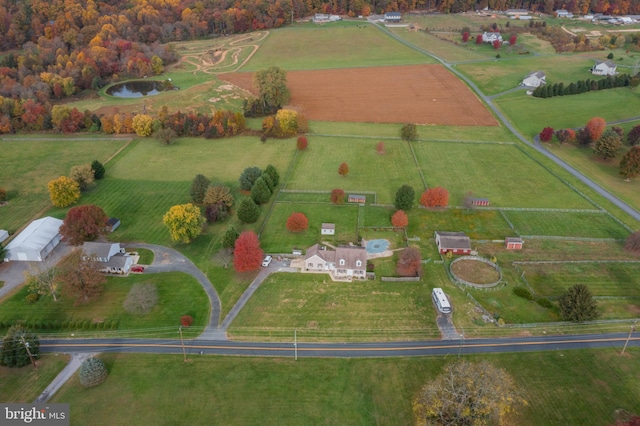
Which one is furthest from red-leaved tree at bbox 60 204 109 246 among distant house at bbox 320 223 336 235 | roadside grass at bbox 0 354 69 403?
distant house at bbox 320 223 336 235

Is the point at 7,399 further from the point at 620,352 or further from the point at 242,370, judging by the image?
the point at 620,352

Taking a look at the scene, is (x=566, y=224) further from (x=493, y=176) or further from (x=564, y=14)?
(x=564, y=14)

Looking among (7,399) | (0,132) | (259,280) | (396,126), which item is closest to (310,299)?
(259,280)

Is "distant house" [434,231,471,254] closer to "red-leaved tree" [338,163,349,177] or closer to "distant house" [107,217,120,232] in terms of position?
"red-leaved tree" [338,163,349,177]

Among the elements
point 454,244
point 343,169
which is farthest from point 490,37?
point 454,244
